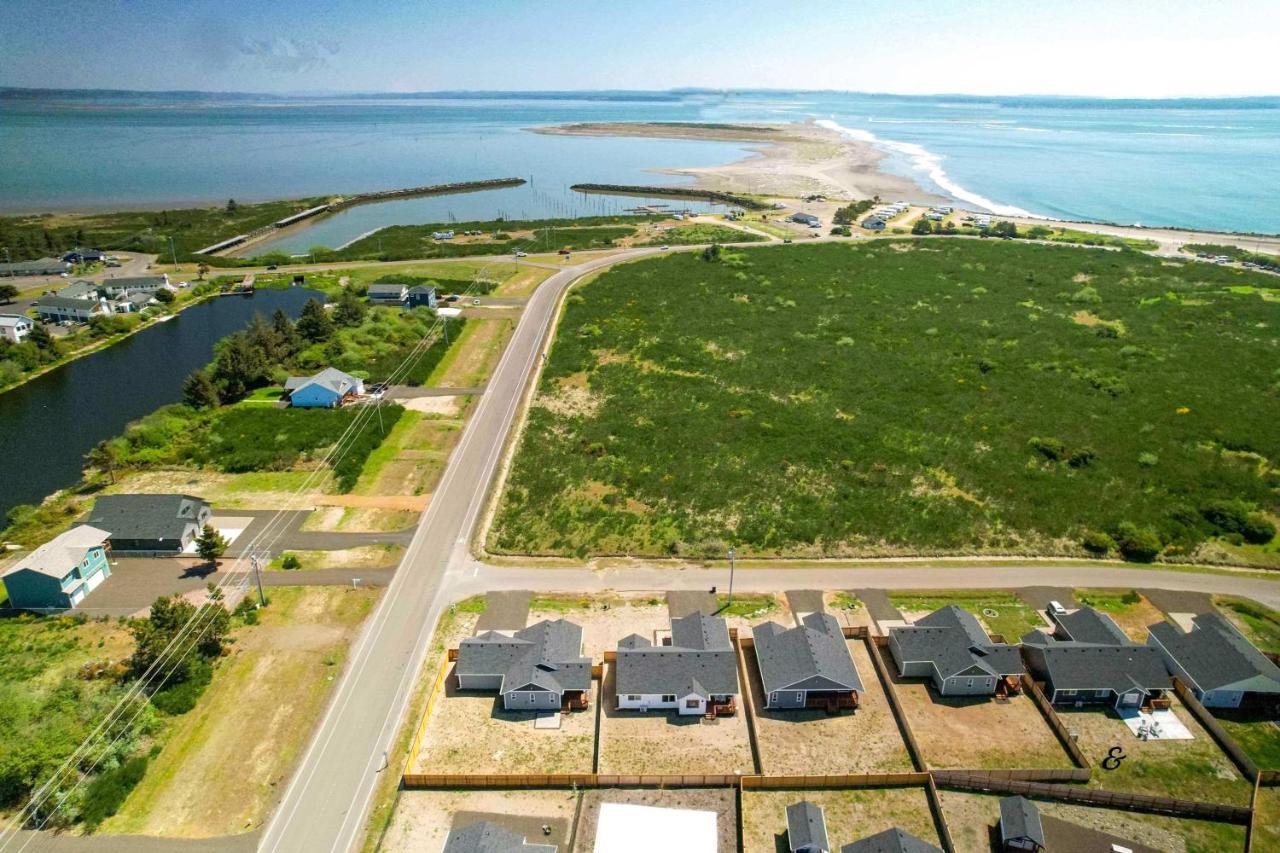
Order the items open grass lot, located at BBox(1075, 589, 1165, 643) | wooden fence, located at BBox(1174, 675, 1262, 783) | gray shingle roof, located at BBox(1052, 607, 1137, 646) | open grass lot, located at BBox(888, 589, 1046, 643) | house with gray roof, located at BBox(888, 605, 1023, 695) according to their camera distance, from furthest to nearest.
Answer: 1. open grass lot, located at BBox(1075, 589, 1165, 643)
2. open grass lot, located at BBox(888, 589, 1046, 643)
3. gray shingle roof, located at BBox(1052, 607, 1137, 646)
4. house with gray roof, located at BBox(888, 605, 1023, 695)
5. wooden fence, located at BBox(1174, 675, 1262, 783)

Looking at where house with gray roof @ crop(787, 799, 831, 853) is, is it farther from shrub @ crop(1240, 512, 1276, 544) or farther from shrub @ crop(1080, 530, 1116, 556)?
shrub @ crop(1240, 512, 1276, 544)

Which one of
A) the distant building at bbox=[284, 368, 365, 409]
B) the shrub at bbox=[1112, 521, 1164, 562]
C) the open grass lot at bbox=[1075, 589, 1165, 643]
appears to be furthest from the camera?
the distant building at bbox=[284, 368, 365, 409]

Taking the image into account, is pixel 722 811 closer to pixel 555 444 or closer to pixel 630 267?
pixel 555 444

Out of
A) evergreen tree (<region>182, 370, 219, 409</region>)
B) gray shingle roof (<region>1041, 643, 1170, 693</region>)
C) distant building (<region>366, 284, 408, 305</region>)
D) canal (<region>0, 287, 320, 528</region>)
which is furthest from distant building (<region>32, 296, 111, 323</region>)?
gray shingle roof (<region>1041, 643, 1170, 693</region>)

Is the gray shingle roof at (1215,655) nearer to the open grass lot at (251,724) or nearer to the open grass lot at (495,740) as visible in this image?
the open grass lot at (495,740)

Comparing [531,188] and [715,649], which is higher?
Answer: [531,188]

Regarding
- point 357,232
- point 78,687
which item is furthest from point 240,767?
point 357,232
